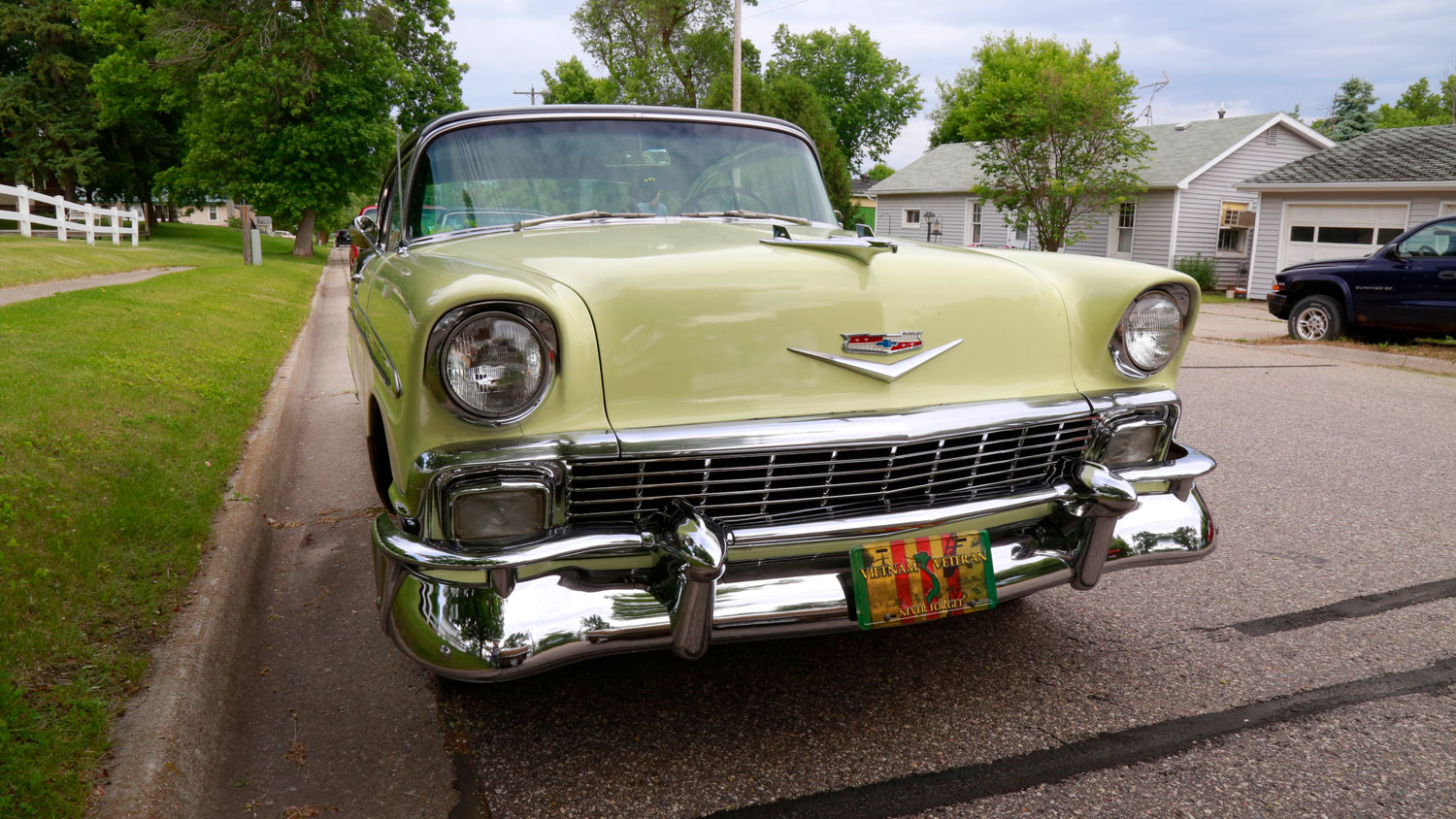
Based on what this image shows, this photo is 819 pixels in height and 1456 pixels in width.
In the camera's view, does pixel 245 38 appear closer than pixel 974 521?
No

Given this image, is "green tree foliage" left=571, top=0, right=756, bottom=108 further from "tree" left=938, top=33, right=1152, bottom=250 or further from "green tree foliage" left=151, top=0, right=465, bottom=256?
"tree" left=938, top=33, right=1152, bottom=250

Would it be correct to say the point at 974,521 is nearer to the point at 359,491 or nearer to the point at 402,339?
the point at 402,339

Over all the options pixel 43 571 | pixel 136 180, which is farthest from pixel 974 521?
pixel 136 180

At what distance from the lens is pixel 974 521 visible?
242cm

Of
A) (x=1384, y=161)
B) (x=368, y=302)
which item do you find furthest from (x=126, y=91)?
(x=1384, y=161)

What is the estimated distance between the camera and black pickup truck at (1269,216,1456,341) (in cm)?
1048

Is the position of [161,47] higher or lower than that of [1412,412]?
higher

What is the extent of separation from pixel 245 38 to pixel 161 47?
8.10 feet

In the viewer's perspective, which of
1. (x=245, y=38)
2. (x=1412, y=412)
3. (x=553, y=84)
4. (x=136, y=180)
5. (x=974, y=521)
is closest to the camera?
(x=974, y=521)

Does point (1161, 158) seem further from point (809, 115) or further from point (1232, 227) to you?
point (809, 115)

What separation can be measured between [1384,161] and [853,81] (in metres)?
43.9

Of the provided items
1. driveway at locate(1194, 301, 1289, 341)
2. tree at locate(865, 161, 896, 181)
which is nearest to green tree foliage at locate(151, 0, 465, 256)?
driveway at locate(1194, 301, 1289, 341)

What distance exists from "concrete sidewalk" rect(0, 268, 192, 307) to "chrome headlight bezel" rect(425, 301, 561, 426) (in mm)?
8703

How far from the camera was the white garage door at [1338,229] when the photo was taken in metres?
18.3
